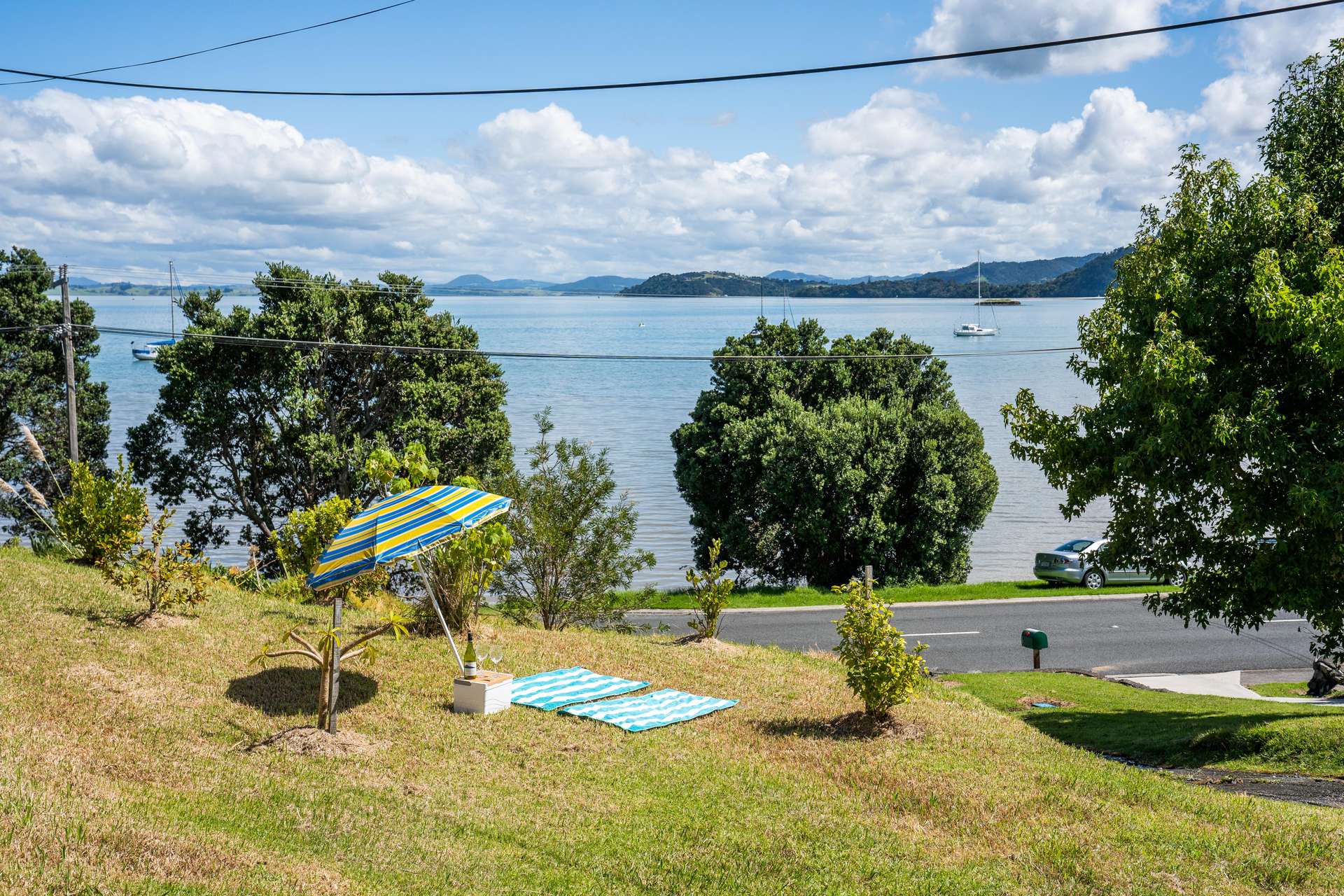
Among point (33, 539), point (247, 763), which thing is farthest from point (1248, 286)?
point (33, 539)

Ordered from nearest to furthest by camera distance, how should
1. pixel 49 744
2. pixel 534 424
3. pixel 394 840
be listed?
pixel 394 840 < pixel 49 744 < pixel 534 424

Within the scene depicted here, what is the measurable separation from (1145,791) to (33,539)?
2018 cm

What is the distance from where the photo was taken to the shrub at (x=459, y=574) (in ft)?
53.1

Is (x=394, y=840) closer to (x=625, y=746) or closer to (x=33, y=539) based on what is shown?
(x=625, y=746)

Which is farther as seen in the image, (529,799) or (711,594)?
(711,594)

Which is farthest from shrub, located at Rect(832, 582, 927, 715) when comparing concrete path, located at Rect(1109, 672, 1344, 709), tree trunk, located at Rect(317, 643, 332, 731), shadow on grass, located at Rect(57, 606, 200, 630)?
concrete path, located at Rect(1109, 672, 1344, 709)

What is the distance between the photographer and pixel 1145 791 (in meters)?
11.1

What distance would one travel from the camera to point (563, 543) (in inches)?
874

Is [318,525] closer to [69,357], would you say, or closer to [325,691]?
[325,691]

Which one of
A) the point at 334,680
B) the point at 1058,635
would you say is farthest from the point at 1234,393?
the point at 1058,635

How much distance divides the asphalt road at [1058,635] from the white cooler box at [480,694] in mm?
12296

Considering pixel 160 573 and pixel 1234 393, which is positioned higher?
pixel 1234 393

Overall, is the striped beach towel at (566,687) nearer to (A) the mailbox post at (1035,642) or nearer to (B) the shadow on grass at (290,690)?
(B) the shadow on grass at (290,690)

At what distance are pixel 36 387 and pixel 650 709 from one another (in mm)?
33362
